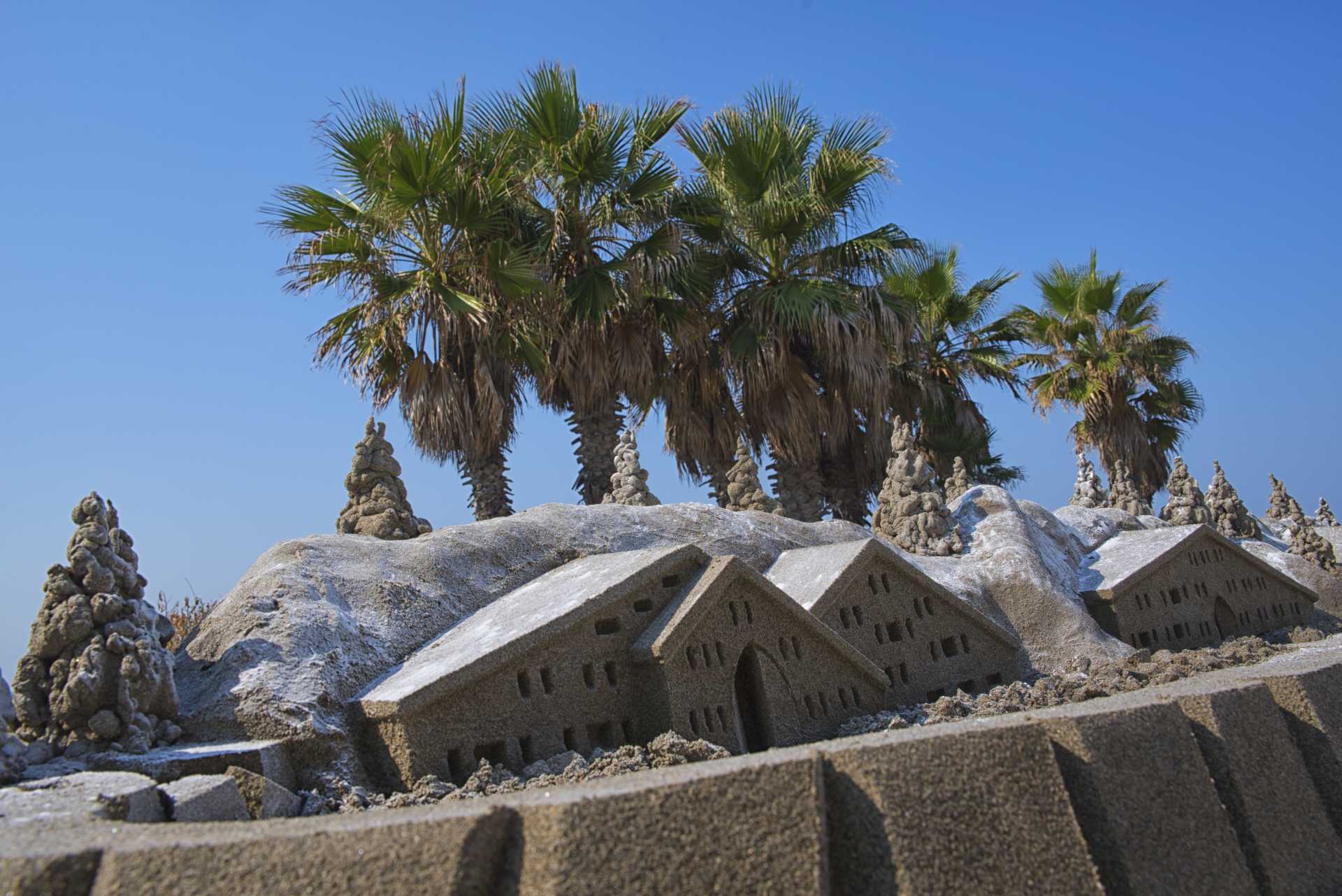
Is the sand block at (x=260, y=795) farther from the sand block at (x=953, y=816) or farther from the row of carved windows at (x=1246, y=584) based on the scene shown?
the row of carved windows at (x=1246, y=584)

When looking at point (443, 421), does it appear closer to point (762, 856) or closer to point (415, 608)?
point (415, 608)

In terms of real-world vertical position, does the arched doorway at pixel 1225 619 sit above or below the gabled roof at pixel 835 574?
below

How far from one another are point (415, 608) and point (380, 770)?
243cm

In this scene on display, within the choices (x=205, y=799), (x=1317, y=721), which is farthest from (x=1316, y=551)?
(x=205, y=799)

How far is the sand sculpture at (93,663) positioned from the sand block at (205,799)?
1309 mm

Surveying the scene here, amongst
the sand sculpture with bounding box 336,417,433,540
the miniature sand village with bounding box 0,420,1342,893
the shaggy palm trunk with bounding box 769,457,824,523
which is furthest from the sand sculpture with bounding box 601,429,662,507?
the shaggy palm trunk with bounding box 769,457,824,523

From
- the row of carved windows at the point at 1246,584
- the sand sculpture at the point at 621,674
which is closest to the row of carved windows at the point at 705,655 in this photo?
the sand sculpture at the point at 621,674

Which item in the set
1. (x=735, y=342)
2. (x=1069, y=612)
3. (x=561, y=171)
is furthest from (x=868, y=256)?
(x=1069, y=612)

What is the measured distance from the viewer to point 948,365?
976 inches

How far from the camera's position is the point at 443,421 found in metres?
16.1

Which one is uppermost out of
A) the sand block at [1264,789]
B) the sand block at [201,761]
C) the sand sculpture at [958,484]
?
the sand sculpture at [958,484]

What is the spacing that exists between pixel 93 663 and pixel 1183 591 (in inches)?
581

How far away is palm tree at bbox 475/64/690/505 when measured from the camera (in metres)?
17.0

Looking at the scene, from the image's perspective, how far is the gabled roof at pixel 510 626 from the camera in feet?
27.2
